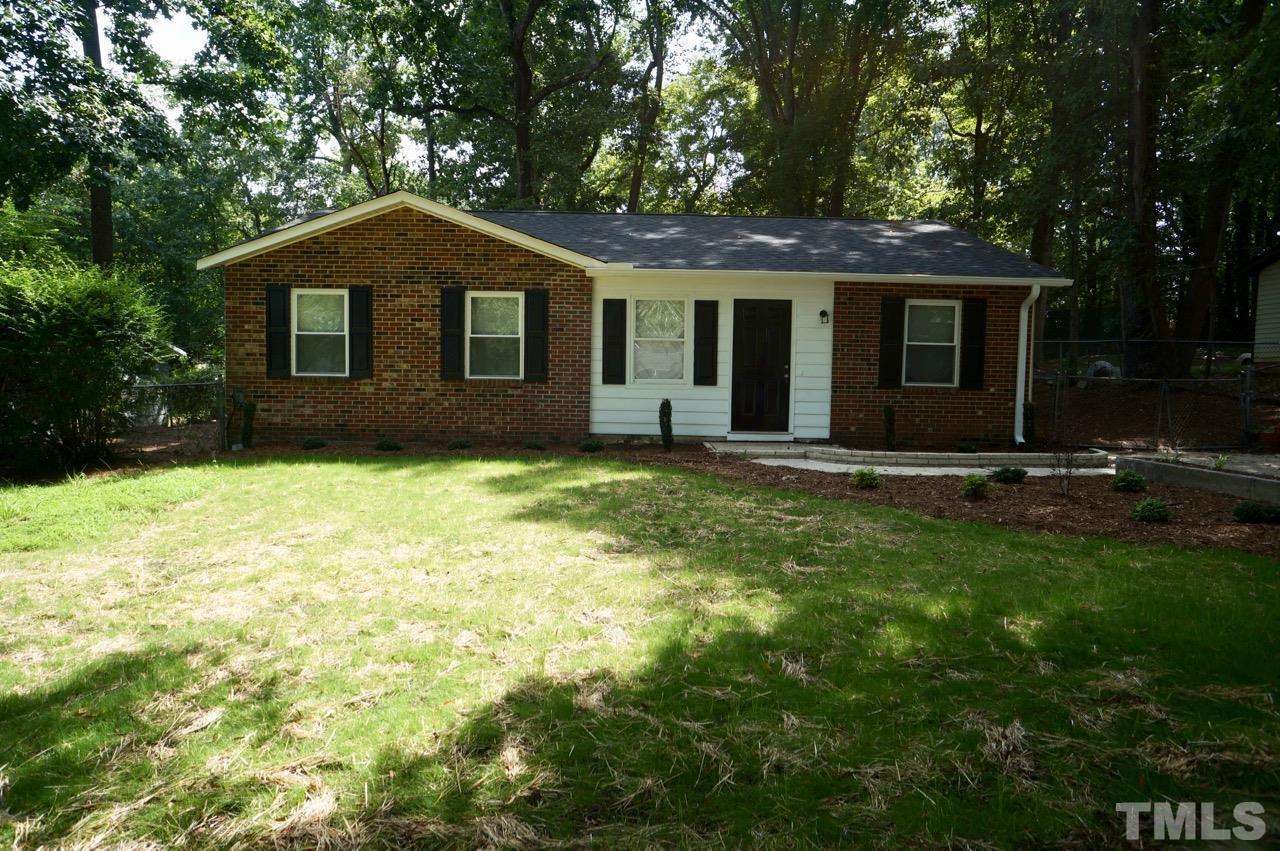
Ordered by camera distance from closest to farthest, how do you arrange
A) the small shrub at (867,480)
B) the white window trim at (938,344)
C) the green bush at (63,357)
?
the small shrub at (867,480), the green bush at (63,357), the white window trim at (938,344)

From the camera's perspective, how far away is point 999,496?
7895mm

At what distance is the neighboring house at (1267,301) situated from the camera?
2195cm

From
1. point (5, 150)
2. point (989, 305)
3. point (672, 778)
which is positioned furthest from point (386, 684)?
point (5, 150)

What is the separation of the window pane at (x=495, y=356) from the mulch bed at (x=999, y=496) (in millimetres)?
1301

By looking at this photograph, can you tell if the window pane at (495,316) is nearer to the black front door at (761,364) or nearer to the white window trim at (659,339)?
the white window trim at (659,339)

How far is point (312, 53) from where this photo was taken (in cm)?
2817

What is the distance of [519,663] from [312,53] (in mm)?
31236

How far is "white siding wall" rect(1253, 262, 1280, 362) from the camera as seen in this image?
21.9 m

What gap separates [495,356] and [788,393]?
477cm

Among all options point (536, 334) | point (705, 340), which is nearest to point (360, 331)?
point (536, 334)

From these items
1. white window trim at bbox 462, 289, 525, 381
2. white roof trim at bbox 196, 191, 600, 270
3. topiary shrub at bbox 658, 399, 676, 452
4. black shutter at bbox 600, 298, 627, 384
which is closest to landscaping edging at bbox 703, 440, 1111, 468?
topiary shrub at bbox 658, 399, 676, 452

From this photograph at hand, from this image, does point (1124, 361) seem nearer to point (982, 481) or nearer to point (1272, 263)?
point (1272, 263)

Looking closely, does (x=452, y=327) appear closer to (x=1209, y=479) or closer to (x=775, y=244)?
(x=775, y=244)

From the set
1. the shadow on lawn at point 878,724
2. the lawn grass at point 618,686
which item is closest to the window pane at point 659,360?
the lawn grass at point 618,686
